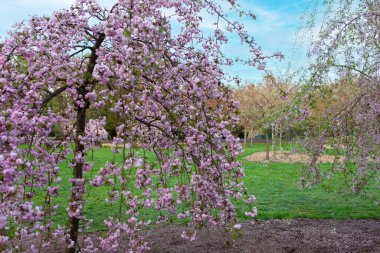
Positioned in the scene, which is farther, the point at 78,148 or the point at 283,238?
the point at 283,238

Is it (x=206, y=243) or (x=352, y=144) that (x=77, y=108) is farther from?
(x=352, y=144)

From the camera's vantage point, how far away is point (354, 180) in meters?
7.40

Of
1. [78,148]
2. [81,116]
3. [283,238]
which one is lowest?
[283,238]

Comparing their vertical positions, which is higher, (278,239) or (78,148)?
(78,148)

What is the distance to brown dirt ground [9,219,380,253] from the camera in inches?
258

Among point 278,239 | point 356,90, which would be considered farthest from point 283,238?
point 356,90

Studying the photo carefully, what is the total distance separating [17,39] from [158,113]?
1905 millimetres

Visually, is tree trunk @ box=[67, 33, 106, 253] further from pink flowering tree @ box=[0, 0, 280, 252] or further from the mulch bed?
the mulch bed

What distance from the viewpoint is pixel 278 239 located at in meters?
7.05

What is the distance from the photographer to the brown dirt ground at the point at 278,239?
21.5 ft

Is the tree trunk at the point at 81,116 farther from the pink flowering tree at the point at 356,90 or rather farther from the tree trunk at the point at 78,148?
the pink flowering tree at the point at 356,90

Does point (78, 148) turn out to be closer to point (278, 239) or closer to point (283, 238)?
point (278, 239)

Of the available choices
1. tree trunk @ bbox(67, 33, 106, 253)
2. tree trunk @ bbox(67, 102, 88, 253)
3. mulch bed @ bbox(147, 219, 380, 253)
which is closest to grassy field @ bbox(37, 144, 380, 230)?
mulch bed @ bbox(147, 219, 380, 253)

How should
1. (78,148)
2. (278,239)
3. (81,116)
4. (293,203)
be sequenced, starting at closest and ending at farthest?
1. (78,148)
2. (81,116)
3. (278,239)
4. (293,203)
